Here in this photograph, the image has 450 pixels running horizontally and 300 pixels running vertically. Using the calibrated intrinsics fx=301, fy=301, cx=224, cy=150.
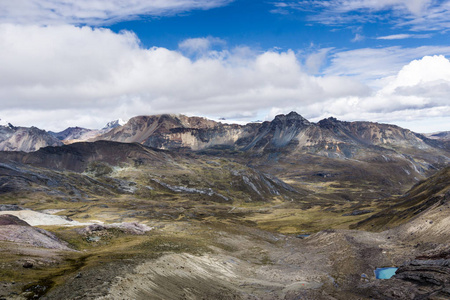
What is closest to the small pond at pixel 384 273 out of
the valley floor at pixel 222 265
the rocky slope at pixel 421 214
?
the valley floor at pixel 222 265

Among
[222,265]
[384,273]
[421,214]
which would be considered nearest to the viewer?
[222,265]

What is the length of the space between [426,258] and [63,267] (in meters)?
67.6

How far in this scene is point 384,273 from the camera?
7038 cm

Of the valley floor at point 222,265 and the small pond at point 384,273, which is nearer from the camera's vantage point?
the valley floor at point 222,265

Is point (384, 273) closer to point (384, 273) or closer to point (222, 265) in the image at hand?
point (384, 273)

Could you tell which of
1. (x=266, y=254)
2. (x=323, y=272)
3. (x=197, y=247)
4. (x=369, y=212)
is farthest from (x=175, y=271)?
(x=369, y=212)

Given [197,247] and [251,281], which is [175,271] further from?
[197,247]

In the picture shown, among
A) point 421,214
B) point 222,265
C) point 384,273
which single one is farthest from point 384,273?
point 222,265

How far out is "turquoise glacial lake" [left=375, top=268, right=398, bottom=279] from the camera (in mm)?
68688

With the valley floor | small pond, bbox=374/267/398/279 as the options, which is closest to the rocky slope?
the valley floor

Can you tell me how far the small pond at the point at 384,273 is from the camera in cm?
6869

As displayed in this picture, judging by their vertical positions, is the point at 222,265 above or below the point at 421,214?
below

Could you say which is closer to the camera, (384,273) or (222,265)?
(222,265)

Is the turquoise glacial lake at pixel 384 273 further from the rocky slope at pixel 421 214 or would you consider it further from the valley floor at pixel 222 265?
the rocky slope at pixel 421 214
